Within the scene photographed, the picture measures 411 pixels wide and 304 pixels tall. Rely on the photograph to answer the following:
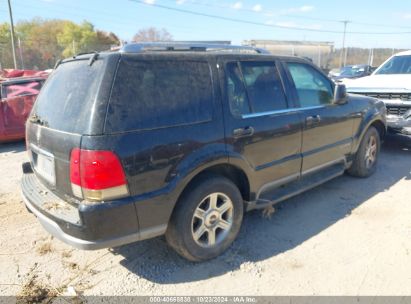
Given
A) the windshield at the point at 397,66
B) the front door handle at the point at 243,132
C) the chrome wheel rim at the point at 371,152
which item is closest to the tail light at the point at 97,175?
the front door handle at the point at 243,132

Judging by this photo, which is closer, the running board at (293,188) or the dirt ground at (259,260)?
the dirt ground at (259,260)

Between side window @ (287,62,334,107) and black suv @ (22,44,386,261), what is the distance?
0.04m

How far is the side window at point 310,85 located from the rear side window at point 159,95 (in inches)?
55.2

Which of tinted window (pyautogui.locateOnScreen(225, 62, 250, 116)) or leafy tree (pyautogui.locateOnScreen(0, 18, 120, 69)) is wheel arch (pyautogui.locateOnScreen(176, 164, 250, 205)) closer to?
tinted window (pyautogui.locateOnScreen(225, 62, 250, 116))

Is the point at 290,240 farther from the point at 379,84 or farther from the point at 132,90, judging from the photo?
the point at 379,84

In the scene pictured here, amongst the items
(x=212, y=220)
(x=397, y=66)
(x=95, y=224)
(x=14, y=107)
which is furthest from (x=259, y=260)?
(x=397, y=66)

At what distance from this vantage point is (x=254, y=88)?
132 inches

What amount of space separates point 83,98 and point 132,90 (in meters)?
0.38

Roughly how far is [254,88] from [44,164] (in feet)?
6.84

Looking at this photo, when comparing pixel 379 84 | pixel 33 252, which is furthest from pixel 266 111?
pixel 379 84

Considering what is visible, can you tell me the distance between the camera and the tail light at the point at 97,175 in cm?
230

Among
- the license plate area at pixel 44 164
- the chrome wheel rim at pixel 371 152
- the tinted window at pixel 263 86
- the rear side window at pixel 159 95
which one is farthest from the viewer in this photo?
the chrome wheel rim at pixel 371 152

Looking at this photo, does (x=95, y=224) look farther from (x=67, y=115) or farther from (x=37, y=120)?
(x=37, y=120)

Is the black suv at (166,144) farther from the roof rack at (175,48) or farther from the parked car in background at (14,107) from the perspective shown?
the parked car in background at (14,107)
